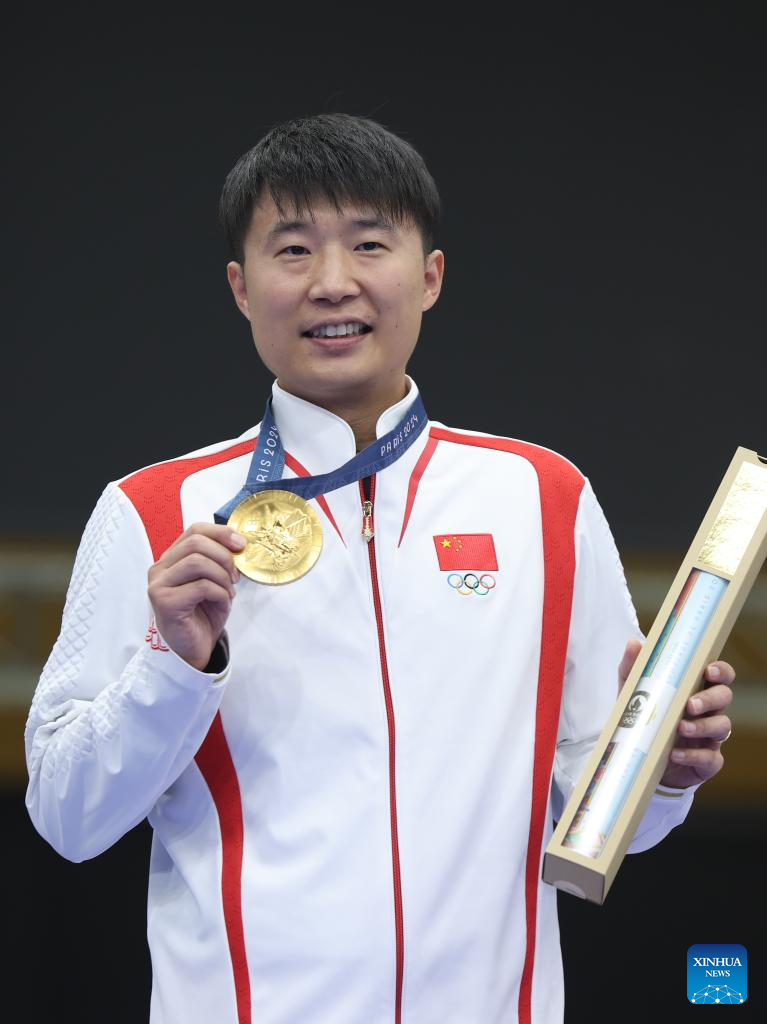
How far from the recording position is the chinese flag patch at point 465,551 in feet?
5.51

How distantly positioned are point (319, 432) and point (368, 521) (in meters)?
0.14

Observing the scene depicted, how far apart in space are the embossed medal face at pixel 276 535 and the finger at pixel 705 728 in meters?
0.44

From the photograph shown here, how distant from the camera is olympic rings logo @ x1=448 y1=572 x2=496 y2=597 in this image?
167 centimetres

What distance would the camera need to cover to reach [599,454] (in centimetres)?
285

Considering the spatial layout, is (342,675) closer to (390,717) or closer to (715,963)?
(390,717)

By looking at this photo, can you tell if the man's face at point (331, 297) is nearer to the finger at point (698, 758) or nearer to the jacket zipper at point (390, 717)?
the jacket zipper at point (390, 717)

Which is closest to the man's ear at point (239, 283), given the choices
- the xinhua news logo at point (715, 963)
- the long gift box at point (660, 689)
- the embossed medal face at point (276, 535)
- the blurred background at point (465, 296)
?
the embossed medal face at point (276, 535)

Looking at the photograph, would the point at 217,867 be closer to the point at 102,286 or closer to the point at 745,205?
the point at 102,286

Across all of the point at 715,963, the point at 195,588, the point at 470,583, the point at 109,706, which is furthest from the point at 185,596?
the point at 715,963

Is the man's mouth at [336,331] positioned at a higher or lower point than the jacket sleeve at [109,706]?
higher

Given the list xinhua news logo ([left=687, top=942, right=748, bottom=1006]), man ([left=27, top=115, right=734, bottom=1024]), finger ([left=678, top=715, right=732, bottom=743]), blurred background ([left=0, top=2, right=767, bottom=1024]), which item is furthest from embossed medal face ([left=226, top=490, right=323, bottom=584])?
xinhua news logo ([left=687, top=942, right=748, bottom=1006])

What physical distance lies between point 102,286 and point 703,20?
1338mm

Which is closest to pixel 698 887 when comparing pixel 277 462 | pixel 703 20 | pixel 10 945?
pixel 10 945

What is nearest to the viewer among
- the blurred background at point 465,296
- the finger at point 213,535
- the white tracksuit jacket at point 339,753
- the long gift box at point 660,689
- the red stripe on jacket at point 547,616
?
the long gift box at point 660,689
